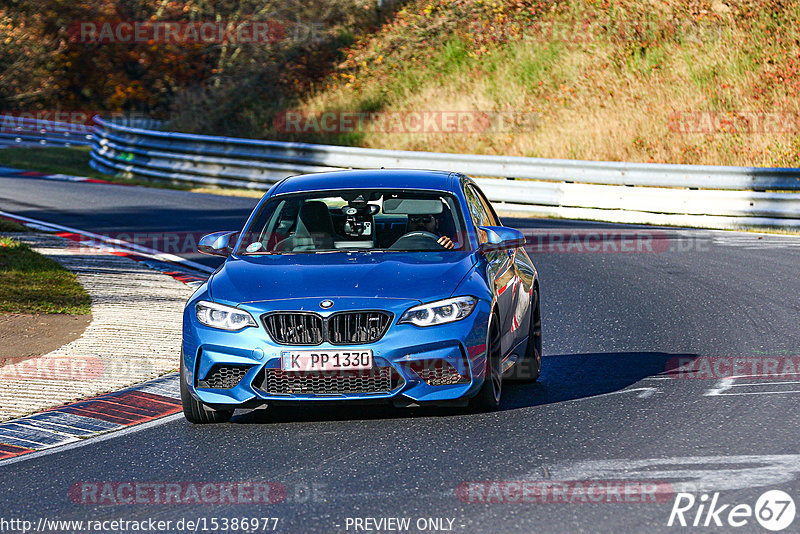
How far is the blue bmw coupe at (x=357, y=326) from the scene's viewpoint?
7230 millimetres

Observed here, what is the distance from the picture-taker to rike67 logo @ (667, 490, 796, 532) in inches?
208

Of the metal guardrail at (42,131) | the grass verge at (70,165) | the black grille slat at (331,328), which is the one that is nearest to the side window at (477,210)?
the black grille slat at (331,328)

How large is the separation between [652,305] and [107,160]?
2261 centimetres

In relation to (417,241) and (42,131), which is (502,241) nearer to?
(417,241)

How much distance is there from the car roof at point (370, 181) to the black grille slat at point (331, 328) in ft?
5.91

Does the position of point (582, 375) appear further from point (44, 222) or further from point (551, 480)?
point (44, 222)

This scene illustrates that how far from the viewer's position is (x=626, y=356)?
9.75 meters

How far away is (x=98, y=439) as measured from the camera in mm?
7547

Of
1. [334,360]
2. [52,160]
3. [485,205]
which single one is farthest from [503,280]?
[52,160]

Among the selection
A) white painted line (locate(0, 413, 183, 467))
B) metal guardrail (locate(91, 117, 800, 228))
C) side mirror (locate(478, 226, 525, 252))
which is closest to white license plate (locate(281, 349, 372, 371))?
white painted line (locate(0, 413, 183, 467))

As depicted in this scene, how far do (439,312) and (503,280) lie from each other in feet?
3.42

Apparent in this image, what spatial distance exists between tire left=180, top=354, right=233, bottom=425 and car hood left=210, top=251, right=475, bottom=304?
61 centimetres

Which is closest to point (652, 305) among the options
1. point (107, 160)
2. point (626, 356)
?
point (626, 356)

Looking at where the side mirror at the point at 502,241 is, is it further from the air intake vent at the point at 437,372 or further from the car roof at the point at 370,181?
the air intake vent at the point at 437,372
